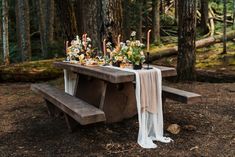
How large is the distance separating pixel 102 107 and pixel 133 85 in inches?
32.6

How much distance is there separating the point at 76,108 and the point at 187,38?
4.75m

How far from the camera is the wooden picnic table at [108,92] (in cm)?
495

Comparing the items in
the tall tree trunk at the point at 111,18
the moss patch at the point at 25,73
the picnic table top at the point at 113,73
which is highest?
the tall tree trunk at the point at 111,18

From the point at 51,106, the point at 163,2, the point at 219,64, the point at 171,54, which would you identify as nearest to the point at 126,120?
the point at 51,106

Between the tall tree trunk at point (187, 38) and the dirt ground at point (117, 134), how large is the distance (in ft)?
5.52

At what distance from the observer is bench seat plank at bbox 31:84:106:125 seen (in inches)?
155

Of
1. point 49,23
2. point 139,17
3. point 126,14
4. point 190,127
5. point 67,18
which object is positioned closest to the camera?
point 190,127

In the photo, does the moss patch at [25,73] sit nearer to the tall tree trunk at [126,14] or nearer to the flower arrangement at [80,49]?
the flower arrangement at [80,49]

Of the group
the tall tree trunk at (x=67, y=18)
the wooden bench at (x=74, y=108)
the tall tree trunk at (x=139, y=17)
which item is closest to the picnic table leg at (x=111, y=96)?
the wooden bench at (x=74, y=108)

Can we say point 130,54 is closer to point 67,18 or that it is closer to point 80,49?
point 80,49

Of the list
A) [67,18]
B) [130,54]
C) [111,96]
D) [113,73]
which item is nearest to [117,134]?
[111,96]

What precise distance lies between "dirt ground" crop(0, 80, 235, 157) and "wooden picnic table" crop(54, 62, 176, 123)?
17 cm

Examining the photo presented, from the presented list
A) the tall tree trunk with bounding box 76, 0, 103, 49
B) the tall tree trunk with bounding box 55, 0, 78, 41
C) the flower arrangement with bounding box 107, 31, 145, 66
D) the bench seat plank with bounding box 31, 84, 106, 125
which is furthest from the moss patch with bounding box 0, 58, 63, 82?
the flower arrangement with bounding box 107, 31, 145, 66

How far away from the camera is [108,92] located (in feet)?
17.2
